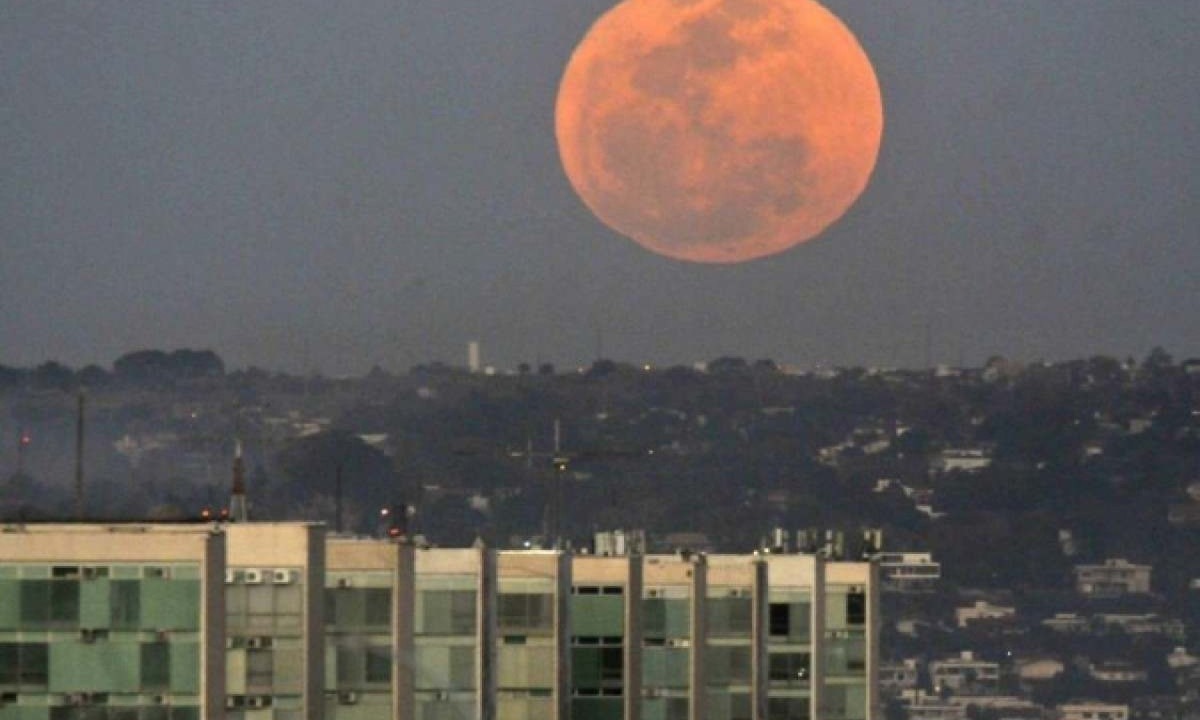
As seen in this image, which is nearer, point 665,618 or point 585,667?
point 585,667

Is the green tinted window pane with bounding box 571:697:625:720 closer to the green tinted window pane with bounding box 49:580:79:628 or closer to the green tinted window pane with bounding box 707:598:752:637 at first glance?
the green tinted window pane with bounding box 707:598:752:637

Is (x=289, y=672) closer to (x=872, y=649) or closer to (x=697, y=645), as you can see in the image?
(x=697, y=645)

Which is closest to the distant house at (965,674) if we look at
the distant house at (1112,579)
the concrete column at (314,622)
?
the distant house at (1112,579)

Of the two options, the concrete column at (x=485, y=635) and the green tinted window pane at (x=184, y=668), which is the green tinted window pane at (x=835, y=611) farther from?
the green tinted window pane at (x=184, y=668)

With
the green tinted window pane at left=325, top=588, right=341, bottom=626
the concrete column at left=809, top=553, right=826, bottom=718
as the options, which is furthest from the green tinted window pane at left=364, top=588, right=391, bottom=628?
the concrete column at left=809, top=553, right=826, bottom=718

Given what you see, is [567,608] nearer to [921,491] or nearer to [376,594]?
[376,594]

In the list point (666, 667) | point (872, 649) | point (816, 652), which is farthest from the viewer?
point (872, 649)

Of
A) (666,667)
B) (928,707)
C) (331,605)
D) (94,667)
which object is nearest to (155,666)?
(94,667)
